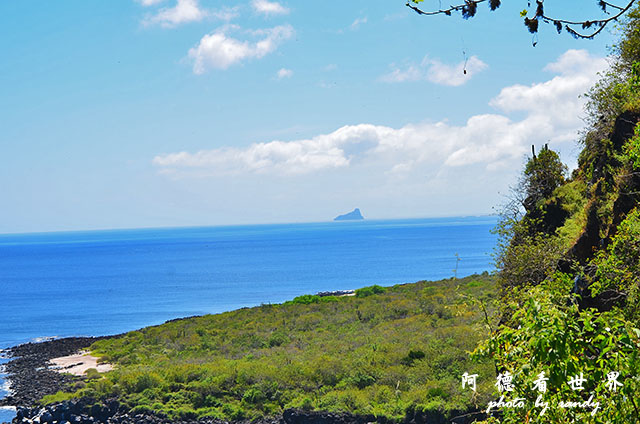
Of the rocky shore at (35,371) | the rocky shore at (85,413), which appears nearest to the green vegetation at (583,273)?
the rocky shore at (85,413)

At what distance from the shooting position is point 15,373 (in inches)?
1590

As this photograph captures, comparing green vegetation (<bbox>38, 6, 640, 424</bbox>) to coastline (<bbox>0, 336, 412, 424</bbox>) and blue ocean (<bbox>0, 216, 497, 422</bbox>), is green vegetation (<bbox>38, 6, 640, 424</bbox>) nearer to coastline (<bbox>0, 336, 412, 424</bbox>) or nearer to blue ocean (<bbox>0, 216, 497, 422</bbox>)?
coastline (<bbox>0, 336, 412, 424</bbox>)

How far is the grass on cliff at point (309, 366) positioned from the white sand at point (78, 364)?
1.03 meters

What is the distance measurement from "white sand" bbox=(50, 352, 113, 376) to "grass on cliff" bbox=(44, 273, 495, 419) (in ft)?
3.39

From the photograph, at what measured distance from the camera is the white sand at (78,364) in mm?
38625

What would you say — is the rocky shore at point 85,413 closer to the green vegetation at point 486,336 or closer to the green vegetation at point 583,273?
the green vegetation at point 486,336

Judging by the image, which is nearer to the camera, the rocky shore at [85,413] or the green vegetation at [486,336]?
the green vegetation at [486,336]

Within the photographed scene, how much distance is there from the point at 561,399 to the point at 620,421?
0.51 m

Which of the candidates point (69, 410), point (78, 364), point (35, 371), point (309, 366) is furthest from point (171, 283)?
point (309, 366)

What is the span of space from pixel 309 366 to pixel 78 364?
20722 millimetres

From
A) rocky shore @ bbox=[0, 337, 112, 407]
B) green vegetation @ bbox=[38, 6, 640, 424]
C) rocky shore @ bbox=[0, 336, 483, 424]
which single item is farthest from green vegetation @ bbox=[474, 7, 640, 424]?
rocky shore @ bbox=[0, 337, 112, 407]

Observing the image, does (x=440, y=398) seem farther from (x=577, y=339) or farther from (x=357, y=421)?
(x=577, y=339)

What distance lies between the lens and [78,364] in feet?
135

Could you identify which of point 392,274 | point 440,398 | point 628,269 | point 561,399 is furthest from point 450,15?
point 392,274
